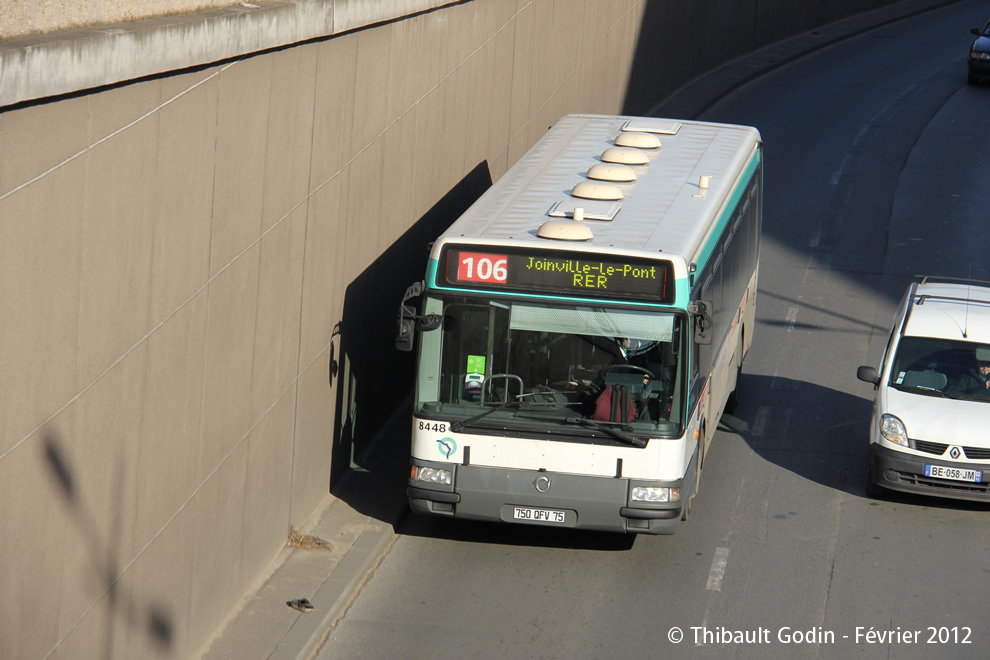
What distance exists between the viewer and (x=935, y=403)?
1264 cm

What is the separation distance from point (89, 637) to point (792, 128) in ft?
86.4

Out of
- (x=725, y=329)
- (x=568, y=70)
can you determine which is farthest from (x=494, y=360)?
(x=568, y=70)

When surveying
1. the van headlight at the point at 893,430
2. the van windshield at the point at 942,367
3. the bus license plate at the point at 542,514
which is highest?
the van windshield at the point at 942,367

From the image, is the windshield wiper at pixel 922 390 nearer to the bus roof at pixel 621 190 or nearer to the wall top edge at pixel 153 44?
the bus roof at pixel 621 190

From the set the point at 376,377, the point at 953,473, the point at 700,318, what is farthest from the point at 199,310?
the point at 953,473

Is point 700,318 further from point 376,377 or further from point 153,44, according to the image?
point 153,44

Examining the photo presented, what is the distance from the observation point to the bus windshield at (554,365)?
10.5 metres

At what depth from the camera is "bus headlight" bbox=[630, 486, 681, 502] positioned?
1065cm

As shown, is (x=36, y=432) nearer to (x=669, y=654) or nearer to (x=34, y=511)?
(x=34, y=511)

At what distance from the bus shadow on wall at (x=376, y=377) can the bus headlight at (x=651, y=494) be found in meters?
2.95

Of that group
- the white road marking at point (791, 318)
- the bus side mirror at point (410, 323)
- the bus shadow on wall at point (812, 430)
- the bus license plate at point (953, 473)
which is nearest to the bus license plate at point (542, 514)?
the bus side mirror at point (410, 323)

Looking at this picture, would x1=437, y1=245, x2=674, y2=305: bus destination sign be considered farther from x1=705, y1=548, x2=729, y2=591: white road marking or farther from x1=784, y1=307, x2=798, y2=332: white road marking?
x1=784, y1=307, x2=798, y2=332: white road marking

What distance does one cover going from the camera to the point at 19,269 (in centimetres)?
578

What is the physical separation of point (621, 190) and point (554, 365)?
268cm
